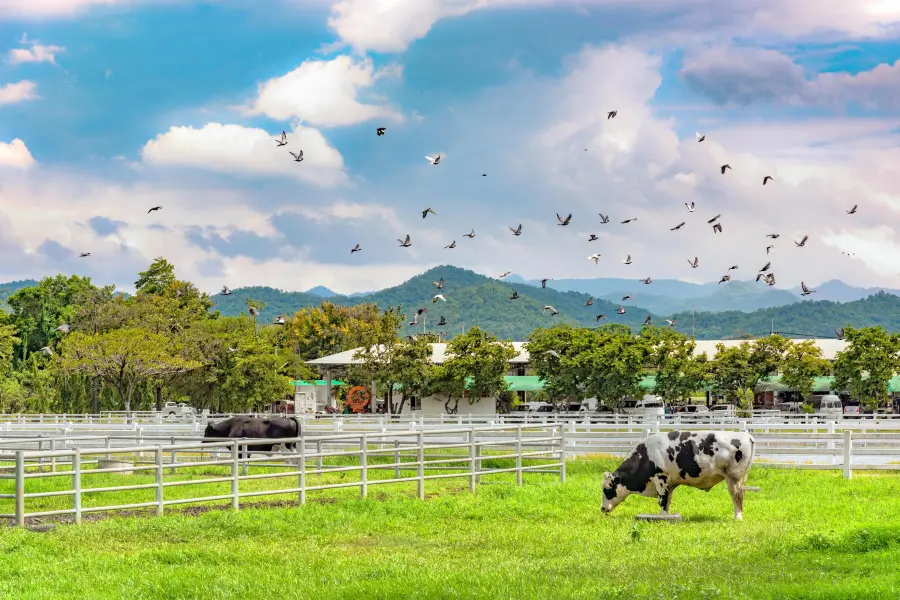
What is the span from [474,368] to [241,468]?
4201 cm

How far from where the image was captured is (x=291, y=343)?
114 m

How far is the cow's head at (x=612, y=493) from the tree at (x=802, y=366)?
60047 millimetres

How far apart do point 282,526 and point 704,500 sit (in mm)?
7895

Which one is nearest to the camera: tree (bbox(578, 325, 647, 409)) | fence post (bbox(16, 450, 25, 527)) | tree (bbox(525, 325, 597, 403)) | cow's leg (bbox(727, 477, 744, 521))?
fence post (bbox(16, 450, 25, 527))

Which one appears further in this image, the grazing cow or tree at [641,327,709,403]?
tree at [641,327,709,403]

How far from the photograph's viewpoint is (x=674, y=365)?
71500mm

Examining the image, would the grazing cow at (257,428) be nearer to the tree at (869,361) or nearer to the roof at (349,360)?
the roof at (349,360)

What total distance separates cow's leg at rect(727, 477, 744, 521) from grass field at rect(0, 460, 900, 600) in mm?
295

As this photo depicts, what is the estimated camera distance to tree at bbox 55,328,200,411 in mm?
67688

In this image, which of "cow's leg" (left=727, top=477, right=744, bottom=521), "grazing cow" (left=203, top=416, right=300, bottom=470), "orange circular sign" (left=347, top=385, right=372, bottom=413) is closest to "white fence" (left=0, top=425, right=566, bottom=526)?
"grazing cow" (left=203, top=416, right=300, bottom=470)

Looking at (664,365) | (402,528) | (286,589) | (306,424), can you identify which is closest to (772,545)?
(402,528)

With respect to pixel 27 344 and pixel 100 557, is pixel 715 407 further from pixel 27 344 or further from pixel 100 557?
pixel 100 557

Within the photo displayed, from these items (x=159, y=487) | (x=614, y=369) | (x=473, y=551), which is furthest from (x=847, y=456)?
(x=614, y=369)

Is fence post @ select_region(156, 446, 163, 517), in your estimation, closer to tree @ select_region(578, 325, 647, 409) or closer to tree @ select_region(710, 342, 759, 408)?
tree @ select_region(578, 325, 647, 409)
